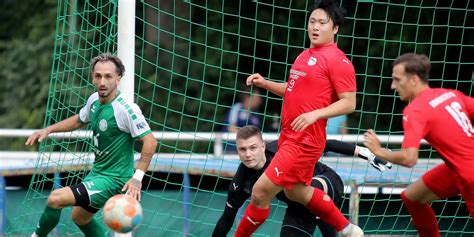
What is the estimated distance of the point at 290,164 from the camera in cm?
788

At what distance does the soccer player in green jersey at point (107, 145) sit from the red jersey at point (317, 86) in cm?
111

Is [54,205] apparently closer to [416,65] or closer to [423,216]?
[423,216]

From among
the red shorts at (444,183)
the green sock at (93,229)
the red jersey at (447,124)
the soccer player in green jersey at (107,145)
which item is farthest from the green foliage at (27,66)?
the red jersey at (447,124)

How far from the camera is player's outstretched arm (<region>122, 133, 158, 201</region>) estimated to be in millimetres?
8023

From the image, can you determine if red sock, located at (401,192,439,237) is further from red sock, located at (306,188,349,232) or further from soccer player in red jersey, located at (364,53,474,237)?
red sock, located at (306,188,349,232)

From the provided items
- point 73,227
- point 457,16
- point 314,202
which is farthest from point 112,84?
point 457,16

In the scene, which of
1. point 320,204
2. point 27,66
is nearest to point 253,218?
point 320,204

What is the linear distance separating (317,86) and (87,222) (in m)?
2.14

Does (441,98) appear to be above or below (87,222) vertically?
above

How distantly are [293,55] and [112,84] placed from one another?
6837mm

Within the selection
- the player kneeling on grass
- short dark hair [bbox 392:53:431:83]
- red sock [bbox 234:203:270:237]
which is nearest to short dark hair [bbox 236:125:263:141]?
the player kneeling on grass

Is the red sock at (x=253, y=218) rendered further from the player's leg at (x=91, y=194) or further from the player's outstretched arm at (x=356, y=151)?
the player's leg at (x=91, y=194)

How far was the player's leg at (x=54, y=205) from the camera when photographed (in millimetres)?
8195

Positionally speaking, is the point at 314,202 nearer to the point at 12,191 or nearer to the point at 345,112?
the point at 345,112
